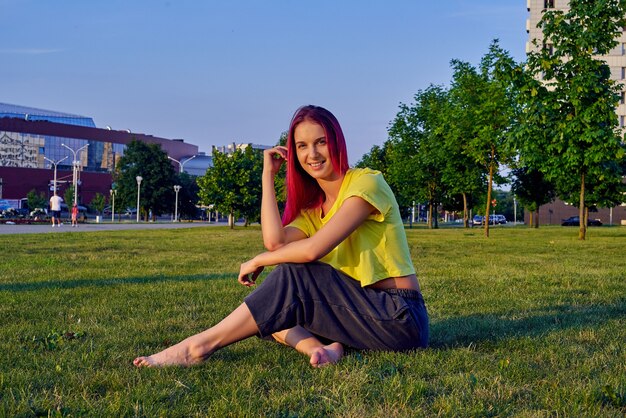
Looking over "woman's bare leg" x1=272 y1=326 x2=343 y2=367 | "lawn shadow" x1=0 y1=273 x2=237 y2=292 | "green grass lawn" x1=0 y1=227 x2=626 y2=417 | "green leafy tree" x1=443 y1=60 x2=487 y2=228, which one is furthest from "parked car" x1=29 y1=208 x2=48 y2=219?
"woman's bare leg" x1=272 y1=326 x2=343 y2=367

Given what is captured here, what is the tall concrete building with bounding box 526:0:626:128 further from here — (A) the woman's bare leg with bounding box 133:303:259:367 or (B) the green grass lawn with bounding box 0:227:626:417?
(A) the woman's bare leg with bounding box 133:303:259:367

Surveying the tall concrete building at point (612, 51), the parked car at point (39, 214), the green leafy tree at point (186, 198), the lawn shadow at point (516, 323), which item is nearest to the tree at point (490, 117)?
the lawn shadow at point (516, 323)

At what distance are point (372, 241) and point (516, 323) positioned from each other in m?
2.04

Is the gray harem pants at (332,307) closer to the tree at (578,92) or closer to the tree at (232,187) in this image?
the tree at (578,92)

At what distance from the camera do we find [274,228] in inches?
156

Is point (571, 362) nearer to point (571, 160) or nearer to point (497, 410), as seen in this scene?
point (497, 410)

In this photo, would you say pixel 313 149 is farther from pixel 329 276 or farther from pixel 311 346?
pixel 311 346

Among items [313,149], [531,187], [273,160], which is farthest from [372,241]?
[531,187]

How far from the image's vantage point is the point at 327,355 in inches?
144

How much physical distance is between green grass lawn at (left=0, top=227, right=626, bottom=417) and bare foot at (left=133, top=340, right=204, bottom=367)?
0.07 m

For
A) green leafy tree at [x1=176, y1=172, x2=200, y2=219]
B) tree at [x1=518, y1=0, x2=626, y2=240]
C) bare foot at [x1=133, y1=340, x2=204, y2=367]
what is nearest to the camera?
bare foot at [x1=133, y1=340, x2=204, y2=367]

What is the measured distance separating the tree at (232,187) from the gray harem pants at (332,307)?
35.8 meters

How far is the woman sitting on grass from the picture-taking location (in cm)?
360

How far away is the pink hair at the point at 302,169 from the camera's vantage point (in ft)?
12.5
